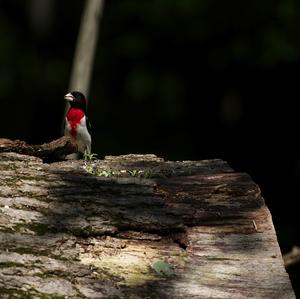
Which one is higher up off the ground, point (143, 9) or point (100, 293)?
point (143, 9)

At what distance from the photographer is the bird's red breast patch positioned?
25.3 ft

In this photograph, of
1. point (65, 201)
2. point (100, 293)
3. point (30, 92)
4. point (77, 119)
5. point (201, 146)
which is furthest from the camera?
point (30, 92)

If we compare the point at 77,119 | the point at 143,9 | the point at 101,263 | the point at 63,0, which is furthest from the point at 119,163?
the point at 63,0

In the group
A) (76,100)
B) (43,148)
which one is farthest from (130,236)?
(76,100)

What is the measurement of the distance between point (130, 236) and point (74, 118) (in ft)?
13.4

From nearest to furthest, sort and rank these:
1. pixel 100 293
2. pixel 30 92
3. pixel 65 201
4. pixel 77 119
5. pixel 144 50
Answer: pixel 100 293, pixel 65 201, pixel 77 119, pixel 144 50, pixel 30 92

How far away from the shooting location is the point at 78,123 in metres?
7.77

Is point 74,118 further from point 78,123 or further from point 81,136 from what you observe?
point 81,136

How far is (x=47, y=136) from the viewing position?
1361 centimetres

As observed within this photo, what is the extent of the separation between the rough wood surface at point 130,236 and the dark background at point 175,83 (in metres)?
7.43

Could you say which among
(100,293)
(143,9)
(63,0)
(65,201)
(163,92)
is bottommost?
(100,293)

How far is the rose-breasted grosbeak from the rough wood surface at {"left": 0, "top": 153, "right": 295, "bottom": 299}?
3.19 m

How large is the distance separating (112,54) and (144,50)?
1.95 feet

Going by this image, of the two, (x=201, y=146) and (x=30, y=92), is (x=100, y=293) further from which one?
(x=30, y=92)
